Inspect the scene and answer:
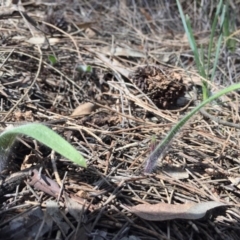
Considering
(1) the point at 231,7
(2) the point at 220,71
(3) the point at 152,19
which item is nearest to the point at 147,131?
(2) the point at 220,71

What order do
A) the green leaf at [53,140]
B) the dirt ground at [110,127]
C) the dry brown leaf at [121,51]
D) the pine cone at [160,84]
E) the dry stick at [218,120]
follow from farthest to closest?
1. the dry brown leaf at [121,51]
2. the pine cone at [160,84]
3. the dry stick at [218,120]
4. the dirt ground at [110,127]
5. the green leaf at [53,140]

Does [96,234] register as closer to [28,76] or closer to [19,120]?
[19,120]

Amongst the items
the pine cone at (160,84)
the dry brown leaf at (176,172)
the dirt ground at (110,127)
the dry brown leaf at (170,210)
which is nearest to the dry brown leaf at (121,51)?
the dirt ground at (110,127)

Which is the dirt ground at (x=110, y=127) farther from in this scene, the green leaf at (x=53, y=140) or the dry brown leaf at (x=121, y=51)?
the green leaf at (x=53, y=140)

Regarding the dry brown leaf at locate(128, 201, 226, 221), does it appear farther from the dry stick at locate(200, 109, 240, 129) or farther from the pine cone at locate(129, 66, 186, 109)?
the pine cone at locate(129, 66, 186, 109)

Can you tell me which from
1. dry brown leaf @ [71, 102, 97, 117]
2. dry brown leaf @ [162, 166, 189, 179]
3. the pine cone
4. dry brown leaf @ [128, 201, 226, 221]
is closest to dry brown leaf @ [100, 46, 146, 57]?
the pine cone

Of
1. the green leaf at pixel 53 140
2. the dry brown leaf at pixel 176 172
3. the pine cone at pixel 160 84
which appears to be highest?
the green leaf at pixel 53 140

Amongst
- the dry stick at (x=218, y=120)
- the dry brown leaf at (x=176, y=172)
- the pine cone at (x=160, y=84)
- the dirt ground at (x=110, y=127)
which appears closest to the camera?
the dirt ground at (x=110, y=127)
